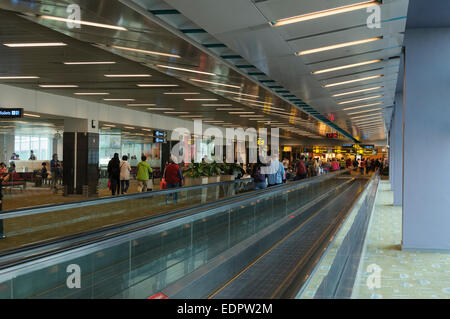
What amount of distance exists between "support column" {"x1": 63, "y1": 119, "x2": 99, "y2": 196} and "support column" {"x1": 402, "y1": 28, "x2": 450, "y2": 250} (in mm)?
13490

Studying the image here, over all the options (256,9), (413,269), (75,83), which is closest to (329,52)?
(256,9)

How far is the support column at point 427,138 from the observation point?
29.9 ft

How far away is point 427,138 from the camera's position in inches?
363

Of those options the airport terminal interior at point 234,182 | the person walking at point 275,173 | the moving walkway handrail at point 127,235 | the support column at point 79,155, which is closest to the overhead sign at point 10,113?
the airport terminal interior at point 234,182

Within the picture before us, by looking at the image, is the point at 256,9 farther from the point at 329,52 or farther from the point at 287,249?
the point at 287,249

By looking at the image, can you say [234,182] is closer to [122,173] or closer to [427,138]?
[122,173]

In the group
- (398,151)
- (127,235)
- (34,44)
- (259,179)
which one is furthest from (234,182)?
(127,235)

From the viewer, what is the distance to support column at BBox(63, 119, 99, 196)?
60.3 feet

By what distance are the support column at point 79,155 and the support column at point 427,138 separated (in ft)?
44.3

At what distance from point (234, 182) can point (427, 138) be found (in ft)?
24.9

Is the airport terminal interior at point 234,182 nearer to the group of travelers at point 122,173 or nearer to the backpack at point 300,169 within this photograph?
the group of travelers at point 122,173

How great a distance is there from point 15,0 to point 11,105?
33.4ft

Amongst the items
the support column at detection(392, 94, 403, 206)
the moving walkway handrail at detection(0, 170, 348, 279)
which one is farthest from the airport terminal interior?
the support column at detection(392, 94, 403, 206)

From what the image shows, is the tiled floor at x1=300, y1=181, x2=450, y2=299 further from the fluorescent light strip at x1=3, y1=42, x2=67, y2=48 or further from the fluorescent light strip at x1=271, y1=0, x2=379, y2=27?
the fluorescent light strip at x1=3, y1=42, x2=67, y2=48
